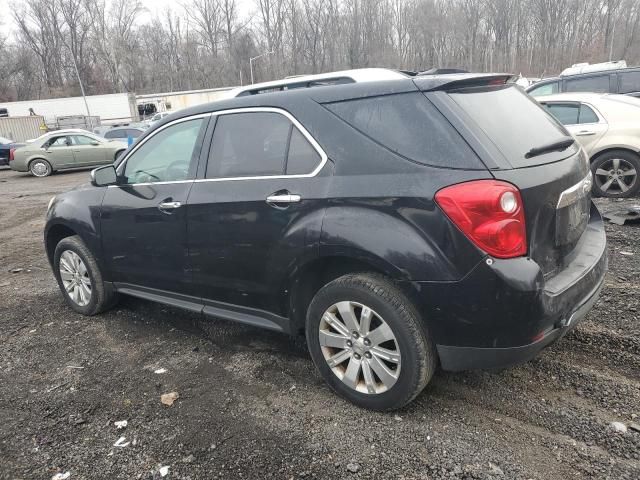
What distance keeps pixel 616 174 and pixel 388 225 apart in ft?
20.6

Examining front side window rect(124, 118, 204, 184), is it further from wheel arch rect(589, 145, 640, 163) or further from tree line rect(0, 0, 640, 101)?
tree line rect(0, 0, 640, 101)

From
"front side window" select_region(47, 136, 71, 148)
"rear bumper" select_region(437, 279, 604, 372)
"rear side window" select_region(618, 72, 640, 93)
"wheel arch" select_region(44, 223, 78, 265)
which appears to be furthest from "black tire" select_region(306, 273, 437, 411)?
"front side window" select_region(47, 136, 71, 148)

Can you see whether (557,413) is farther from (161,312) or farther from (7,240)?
(7,240)

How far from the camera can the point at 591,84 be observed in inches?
402

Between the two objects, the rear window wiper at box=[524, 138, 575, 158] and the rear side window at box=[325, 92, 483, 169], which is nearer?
the rear side window at box=[325, 92, 483, 169]

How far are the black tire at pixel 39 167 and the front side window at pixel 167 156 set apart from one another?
51.3 ft

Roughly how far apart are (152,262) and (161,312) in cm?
100

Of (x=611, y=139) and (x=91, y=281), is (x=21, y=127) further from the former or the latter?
(x=611, y=139)

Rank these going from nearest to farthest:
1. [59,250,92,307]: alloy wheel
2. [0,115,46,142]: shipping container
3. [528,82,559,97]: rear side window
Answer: [59,250,92,307]: alloy wheel, [528,82,559,97]: rear side window, [0,115,46,142]: shipping container

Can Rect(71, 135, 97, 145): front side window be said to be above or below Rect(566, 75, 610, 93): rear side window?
below

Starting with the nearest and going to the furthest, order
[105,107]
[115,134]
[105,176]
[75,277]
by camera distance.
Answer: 1. [105,176]
2. [75,277]
3. [115,134]
4. [105,107]

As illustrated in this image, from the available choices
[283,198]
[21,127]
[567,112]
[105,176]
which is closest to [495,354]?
[283,198]

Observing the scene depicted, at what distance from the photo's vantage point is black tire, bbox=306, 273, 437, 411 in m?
2.60

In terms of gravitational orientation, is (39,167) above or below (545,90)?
below
